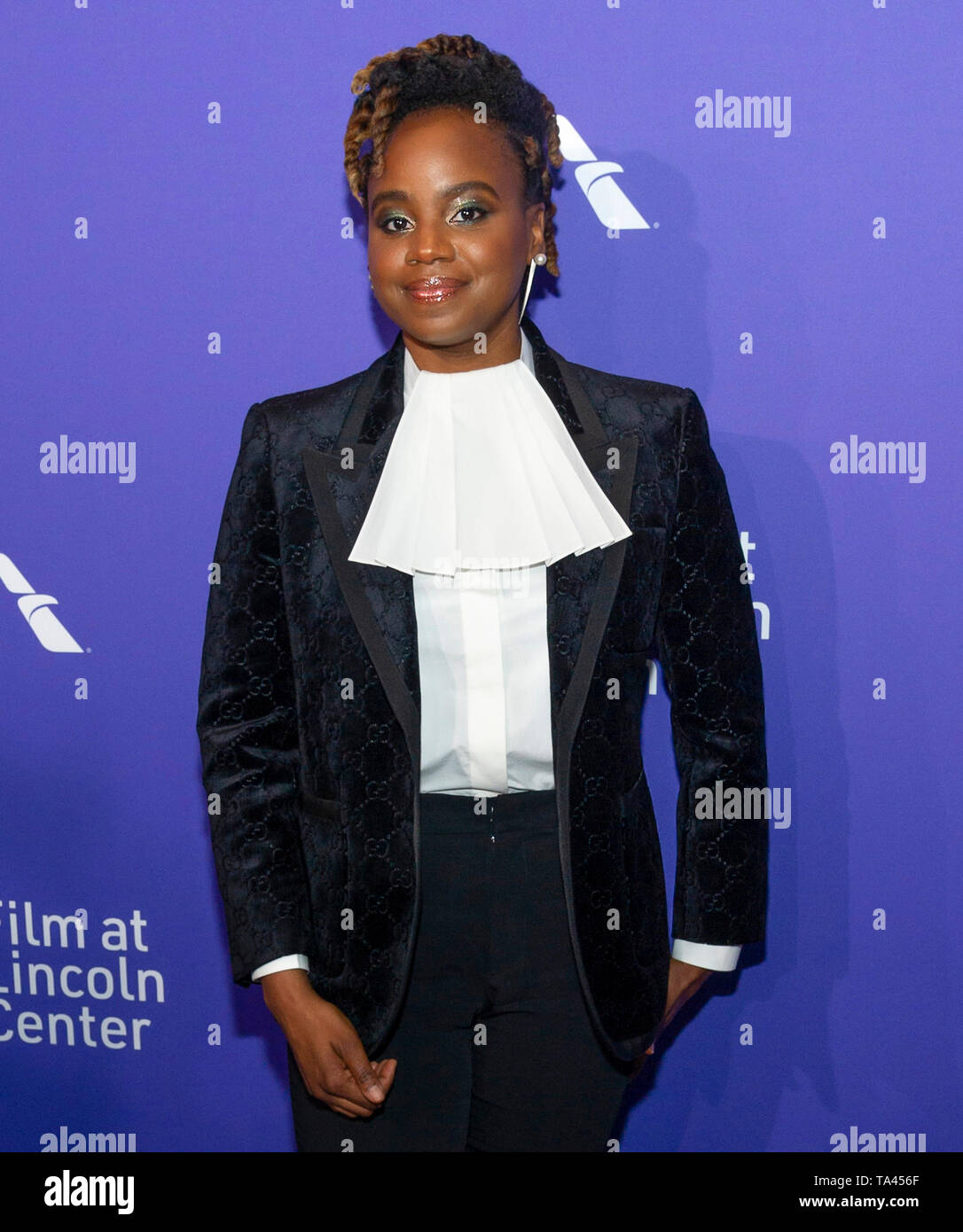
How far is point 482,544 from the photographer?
1.64 m

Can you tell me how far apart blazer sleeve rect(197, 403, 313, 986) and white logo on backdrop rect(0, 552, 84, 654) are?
2.47ft

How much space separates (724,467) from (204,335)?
92 centimetres

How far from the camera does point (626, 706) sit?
65.9 inches

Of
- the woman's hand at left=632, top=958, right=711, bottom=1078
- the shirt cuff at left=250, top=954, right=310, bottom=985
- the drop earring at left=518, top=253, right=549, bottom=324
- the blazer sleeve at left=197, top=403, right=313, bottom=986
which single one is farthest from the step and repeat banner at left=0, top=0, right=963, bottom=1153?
the shirt cuff at left=250, top=954, right=310, bottom=985

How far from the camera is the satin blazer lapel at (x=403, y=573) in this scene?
158cm

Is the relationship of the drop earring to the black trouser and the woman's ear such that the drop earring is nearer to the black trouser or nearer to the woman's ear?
the woman's ear

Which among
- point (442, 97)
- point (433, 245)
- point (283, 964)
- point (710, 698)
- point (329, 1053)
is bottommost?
point (329, 1053)

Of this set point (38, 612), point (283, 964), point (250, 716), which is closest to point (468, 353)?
point (250, 716)

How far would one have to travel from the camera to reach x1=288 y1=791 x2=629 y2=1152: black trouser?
1589mm

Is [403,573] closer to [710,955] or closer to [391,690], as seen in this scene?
[391,690]

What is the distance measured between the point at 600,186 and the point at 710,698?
Result: 2.91ft
